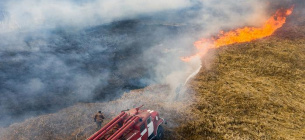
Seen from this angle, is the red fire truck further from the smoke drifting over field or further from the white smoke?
the white smoke

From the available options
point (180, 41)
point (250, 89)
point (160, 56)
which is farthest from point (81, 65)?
point (250, 89)

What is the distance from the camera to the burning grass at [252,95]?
14227 millimetres

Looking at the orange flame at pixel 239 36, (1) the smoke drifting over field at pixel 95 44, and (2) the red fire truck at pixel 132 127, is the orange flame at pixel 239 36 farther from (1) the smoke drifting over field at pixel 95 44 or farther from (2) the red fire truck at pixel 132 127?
(2) the red fire truck at pixel 132 127

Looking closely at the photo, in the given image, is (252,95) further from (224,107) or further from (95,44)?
(95,44)

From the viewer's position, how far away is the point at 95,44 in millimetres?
25250

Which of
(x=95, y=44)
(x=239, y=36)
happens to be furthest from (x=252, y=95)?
(x=95, y=44)

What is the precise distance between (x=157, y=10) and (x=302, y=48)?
2197 cm

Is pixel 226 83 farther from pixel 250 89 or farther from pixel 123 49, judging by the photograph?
pixel 123 49

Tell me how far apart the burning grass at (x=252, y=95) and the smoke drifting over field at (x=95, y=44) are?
3338 mm

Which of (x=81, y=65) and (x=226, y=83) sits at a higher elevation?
(x=81, y=65)

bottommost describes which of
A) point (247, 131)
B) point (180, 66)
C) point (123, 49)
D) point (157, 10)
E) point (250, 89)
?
point (247, 131)

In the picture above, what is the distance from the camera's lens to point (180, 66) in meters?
21.8

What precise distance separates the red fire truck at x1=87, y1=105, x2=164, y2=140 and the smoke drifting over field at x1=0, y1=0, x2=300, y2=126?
5.80m

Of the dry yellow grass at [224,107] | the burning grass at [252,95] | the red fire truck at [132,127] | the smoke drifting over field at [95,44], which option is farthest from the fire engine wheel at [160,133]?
the smoke drifting over field at [95,44]
